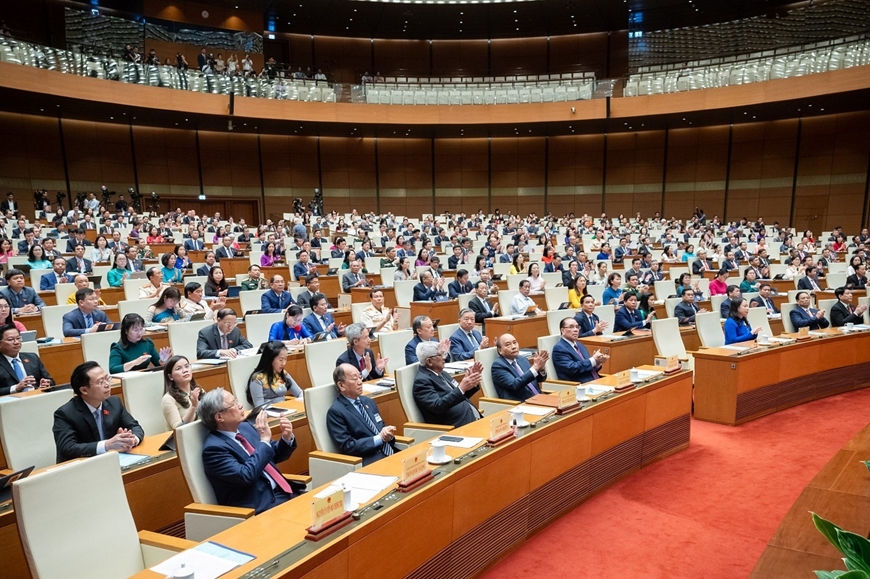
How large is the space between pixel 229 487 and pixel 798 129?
2227 centimetres

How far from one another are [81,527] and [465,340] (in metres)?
3.76

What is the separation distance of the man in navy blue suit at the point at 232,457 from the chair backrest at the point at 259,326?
3312mm

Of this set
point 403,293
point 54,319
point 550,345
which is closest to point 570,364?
point 550,345

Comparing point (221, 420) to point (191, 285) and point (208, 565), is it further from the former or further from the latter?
point (191, 285)

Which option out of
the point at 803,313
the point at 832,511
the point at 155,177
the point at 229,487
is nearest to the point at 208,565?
the point at 229,487

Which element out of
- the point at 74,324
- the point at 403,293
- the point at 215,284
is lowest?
the point at 403,293

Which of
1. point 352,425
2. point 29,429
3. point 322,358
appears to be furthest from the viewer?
point 322,358

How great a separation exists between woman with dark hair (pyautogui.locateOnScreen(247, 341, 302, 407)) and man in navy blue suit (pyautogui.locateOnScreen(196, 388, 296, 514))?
41.3 inches

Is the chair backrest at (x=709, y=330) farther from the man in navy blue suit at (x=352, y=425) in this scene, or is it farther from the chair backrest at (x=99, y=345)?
the chair backrest at (x=99, y=345)

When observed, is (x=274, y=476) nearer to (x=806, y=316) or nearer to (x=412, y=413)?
(x=412, y=413)

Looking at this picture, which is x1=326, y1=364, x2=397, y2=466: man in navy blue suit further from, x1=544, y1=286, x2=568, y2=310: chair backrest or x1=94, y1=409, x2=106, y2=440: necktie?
x1=544, y1=286, x2=568, y2=310: chair backrest

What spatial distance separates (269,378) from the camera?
422 cm

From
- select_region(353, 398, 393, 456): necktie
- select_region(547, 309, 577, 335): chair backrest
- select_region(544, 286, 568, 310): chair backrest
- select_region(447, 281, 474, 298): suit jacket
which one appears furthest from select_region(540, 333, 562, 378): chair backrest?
select_region(447, 281, 474, 298): suit jacket

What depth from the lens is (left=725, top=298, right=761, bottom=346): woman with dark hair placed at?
21.5ft
